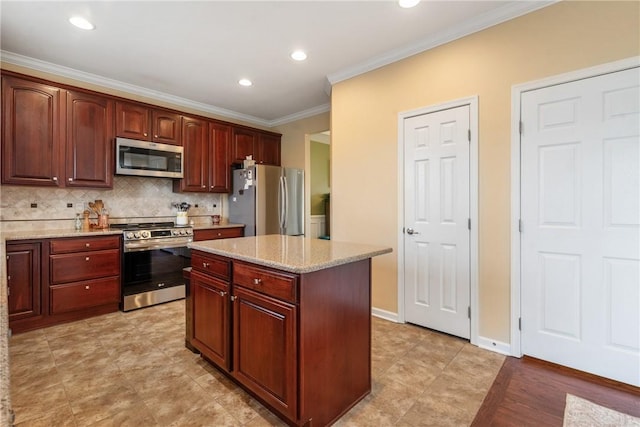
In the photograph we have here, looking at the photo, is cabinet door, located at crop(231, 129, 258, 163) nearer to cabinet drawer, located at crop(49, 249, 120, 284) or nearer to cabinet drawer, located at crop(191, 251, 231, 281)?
cabinet drawer, located at crop(49, 249, 120, 284)

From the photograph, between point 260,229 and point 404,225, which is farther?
point 260,229

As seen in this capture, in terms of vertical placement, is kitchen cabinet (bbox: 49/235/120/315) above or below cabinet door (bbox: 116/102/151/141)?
below

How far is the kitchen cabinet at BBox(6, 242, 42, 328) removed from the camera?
283 cm

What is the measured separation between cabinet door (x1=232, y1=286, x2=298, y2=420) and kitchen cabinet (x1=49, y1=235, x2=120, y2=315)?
7.40ft

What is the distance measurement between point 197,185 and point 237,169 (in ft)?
2.20

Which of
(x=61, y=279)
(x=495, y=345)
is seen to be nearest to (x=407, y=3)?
(x=495, y=345)

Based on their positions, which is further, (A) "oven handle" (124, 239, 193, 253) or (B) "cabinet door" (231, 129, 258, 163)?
(B) "cabinet door" (231, 129, 258, 163)

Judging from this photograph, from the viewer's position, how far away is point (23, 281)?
2895 millimetres

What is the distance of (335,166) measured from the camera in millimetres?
3670

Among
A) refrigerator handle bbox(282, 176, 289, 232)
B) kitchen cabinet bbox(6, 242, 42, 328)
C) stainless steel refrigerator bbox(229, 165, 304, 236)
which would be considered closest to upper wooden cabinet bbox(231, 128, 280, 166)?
stainless steel refrigerator bbox(229, 165, 304, 236)

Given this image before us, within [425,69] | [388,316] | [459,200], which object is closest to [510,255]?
[459,200]

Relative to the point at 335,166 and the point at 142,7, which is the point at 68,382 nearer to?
the point at 142,7

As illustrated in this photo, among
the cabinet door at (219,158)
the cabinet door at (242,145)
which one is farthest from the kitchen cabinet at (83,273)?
the cabinet door at (242,145)

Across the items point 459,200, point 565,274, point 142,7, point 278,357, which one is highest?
point 142,7
